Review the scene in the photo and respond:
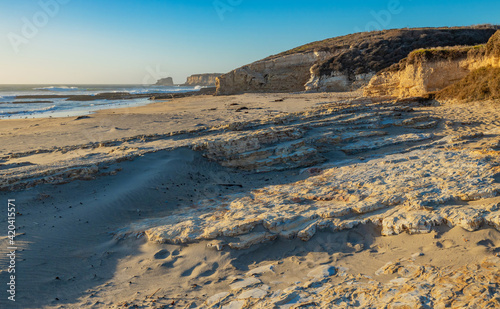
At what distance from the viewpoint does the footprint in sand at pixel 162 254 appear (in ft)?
14.4

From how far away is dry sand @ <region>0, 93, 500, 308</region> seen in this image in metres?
3.15

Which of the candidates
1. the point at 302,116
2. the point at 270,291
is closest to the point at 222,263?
the point at 270,291

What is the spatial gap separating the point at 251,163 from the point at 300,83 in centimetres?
3304

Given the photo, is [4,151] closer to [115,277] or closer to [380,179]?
[115,277]

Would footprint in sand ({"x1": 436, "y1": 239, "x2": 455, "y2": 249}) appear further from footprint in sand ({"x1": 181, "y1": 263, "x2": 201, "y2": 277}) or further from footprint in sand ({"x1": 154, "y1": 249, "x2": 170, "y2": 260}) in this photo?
footprint in sand ({"x1": 154, "y1": 249, "x2": 170, "y2": 260})

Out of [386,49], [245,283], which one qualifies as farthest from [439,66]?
[386,49]

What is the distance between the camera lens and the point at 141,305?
11.1 feet

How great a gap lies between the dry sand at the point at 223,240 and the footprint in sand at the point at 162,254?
0.05 feet

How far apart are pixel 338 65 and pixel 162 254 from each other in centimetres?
3172

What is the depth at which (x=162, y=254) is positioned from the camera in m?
4.44

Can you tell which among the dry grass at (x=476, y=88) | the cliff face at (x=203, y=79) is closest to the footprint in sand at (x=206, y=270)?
the dry grass at (x=476, y=88)

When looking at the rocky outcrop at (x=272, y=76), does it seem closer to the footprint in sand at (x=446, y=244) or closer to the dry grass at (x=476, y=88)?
the dry grass at (x=476, y=88)

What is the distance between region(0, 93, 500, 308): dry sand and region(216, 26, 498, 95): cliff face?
23.3 meters

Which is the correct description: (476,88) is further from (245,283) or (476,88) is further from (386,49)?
(386,49)
